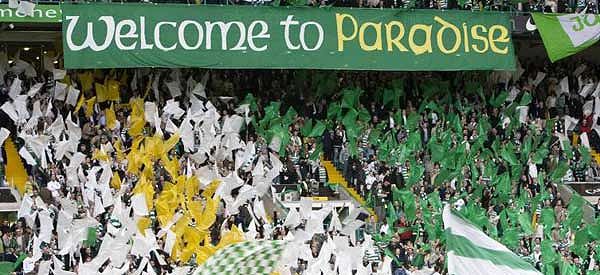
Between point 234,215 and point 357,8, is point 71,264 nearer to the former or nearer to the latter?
point 234,215

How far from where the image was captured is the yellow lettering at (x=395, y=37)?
Answer: 25047mm

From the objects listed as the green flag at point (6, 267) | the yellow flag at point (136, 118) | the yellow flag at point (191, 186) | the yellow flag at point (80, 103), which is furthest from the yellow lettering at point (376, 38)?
the green flag at point (6, 267)

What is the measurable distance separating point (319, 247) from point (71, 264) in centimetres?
389

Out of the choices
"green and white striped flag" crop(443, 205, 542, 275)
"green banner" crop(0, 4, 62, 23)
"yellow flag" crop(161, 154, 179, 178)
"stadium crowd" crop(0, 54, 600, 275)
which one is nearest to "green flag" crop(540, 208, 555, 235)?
"stadium crowd" crop(0, 54, 600, 275)

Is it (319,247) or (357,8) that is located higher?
(357,8)

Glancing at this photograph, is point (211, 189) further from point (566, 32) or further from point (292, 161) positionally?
point (566, 32)

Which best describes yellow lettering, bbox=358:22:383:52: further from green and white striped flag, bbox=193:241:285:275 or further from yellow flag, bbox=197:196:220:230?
green and white striped flag, bbox=193:241:285:275

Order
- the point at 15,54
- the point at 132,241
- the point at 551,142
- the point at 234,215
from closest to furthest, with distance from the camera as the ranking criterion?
the point at 132,241 → the point at 234,215 → the point at 15,54 → the point at 551,142

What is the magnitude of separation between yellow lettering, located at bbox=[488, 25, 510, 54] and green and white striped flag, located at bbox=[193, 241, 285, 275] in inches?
655

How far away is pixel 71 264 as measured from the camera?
20156mm

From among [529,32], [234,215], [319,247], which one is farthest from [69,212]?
[529,32]

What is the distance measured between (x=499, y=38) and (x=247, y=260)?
1685 centimetres

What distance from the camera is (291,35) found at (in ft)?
80.1

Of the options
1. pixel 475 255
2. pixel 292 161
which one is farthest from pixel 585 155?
pixel 475 255
